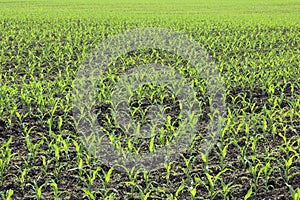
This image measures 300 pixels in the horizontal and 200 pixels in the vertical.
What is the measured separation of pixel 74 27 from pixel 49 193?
1569cm

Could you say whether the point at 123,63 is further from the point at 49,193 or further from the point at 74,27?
the point at 74,27

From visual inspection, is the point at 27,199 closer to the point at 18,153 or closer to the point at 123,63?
the point at 18,153

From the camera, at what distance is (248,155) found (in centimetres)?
558

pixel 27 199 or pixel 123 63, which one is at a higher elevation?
pixel 123 63

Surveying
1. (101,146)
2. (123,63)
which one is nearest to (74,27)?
(123,63)

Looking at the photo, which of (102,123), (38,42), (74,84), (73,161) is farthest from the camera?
(38,42)

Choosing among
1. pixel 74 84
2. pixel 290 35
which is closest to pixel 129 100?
pixel 74 84

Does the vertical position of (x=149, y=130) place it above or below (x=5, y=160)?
above

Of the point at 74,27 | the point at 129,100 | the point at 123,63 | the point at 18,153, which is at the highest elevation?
the point at 74,27

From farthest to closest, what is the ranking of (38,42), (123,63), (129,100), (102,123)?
1. (38,42)
2. (123,63)
3. (129,100)
4. (102,123)

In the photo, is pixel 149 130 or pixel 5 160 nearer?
pixel 5 160

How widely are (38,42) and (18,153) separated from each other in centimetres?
984

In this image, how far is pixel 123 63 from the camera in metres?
11.6

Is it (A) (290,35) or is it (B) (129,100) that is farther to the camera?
(A) (290,35)
